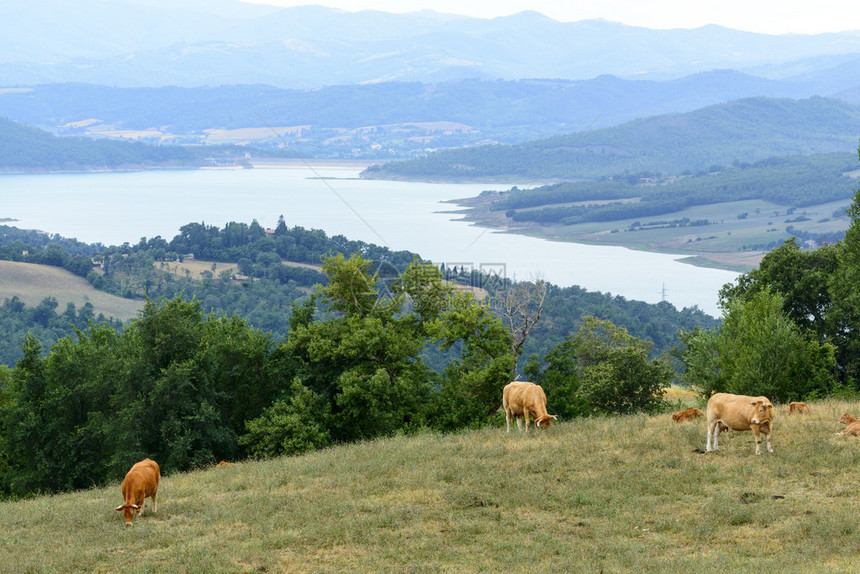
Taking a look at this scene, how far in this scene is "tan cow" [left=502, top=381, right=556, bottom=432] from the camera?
22750mm

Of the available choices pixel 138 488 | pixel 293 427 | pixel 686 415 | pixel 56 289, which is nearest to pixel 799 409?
pixel 686 415

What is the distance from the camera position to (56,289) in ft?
511

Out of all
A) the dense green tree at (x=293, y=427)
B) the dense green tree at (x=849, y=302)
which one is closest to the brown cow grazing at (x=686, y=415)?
the dense green tree at (x=293, y=427)

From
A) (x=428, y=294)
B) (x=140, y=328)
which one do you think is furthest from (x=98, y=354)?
(x=428, y=294)

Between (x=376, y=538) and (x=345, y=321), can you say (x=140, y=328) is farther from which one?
(x=376, y=538)

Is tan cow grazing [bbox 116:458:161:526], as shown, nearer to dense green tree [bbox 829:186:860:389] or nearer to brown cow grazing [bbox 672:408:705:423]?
brown cow grazing [bbox 672:408:705:423]

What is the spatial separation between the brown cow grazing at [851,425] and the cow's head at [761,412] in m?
2.83

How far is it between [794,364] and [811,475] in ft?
60.6

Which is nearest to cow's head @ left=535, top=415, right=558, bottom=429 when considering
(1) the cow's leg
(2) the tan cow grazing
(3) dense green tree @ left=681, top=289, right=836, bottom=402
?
(1) the cow's leg

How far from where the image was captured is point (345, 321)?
36.3m

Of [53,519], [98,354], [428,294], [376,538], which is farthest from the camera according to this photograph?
[98,354]

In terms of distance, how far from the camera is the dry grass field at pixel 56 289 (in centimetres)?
14625

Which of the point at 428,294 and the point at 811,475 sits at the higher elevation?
the point at 428,294

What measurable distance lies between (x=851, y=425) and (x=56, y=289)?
159 meters
